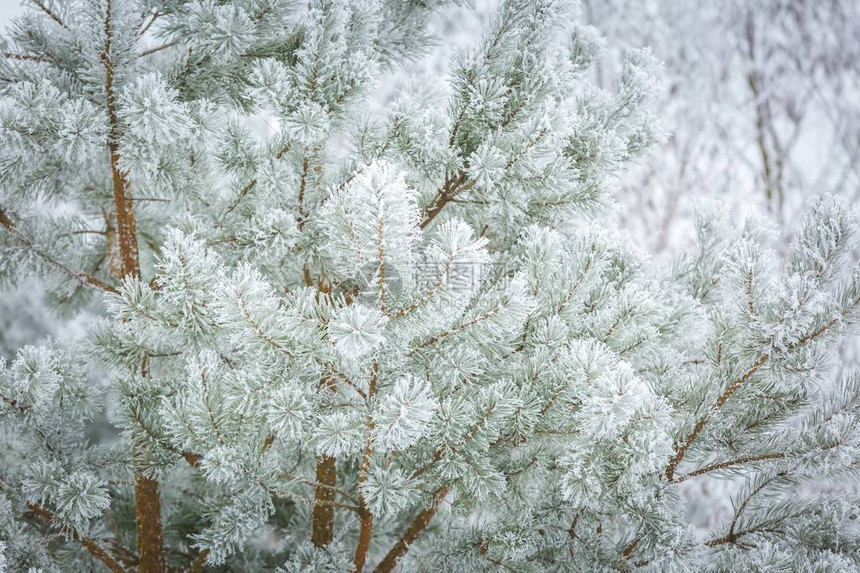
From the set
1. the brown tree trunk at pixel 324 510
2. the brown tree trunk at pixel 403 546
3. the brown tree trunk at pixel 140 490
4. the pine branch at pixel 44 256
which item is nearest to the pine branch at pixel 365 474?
the brown tree trunk at pixel 403 546

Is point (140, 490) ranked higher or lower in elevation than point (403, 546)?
higher

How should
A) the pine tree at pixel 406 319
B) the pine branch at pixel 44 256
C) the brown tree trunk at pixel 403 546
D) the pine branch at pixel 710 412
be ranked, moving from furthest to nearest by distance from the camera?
the pine branch at pixel 44 256, the brown tree trunk at pixel 403 546, the pine branch at pixel 710 412, the pine tree at pixel 406 319

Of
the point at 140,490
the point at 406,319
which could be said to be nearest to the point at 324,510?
the point at 140,490

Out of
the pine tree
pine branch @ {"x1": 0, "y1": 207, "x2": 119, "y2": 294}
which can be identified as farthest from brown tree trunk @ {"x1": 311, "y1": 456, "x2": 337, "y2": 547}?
pine branch @ {"x1": 0, "y1": 207, "x2": 119, "y2": 294}

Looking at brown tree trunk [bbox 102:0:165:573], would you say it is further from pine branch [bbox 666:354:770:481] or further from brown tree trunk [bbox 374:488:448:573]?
pine branch [bbox 666:354:770:481]

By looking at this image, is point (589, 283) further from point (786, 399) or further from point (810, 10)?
point (810, 10)

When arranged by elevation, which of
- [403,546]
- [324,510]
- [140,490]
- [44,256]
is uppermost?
[44,256]

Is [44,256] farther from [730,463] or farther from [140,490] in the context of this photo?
[730,463]

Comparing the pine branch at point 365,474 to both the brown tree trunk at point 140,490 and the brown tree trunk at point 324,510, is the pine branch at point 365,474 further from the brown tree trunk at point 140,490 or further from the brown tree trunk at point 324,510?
the brown tree trunk at point 140,490

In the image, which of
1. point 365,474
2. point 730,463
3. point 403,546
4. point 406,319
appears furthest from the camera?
point 403,546
